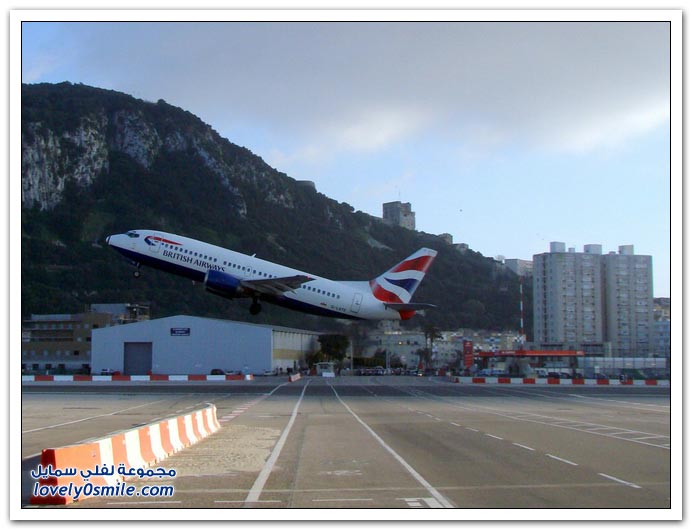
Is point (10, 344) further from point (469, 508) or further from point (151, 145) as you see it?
point (151, 145)

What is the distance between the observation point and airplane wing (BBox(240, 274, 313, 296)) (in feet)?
160

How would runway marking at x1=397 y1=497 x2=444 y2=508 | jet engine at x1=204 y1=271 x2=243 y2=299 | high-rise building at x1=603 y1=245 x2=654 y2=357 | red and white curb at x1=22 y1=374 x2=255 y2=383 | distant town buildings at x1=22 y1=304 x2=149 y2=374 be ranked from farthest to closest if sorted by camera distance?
high-rise building at x1=603 y1=245 x2=654 y2=357 < distant town buildings at x1=22 y1=304 x2=149 y2=374 < red and white curb at x1=22 y1=374 x2=255 y2=383 < jet engine at x1=204 y1=271 x2=243 y2=299 < runway marking at x1=397 y1=497 x2=444 y2=508

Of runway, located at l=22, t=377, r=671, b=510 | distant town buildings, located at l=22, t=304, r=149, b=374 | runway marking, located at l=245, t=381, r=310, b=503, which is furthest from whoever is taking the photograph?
distant town buildings, located at l=22, t=304, r=149, b=374

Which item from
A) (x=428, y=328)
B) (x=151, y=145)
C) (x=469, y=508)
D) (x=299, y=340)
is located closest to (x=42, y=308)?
(x=151, y=145)

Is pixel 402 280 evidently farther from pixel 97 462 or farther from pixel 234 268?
pixel 97 462

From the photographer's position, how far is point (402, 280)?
195 ft

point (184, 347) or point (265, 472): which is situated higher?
point (265, 472)

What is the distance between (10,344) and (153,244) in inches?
1471

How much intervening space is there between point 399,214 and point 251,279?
12493 centimetres

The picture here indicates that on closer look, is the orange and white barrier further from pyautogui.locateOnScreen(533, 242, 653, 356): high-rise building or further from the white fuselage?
pyautogui.locateOnScreen(533, 242, 653, 356): high-rise building

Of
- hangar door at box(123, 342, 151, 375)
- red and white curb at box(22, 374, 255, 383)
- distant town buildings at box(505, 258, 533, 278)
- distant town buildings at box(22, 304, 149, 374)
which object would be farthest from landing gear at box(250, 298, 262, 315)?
distant town buildings at box(505, 258, 533, 278)

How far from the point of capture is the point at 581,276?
116m

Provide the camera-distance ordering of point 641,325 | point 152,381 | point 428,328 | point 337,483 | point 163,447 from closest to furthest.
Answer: point 337,483, point 163,447, point 152,381, point 641,325, point 428,328

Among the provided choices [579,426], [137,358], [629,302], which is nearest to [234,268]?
[579,426]
